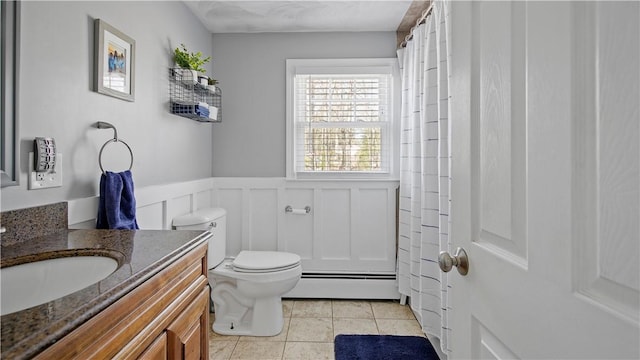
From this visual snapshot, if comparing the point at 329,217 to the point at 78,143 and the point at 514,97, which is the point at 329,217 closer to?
the point at 78,143

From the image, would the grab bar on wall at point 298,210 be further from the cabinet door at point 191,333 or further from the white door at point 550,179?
the white door at point 550,179

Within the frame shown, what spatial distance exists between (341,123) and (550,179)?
244 cm

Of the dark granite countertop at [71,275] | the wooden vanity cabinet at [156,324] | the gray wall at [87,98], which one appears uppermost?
the gray wall at [87,98]

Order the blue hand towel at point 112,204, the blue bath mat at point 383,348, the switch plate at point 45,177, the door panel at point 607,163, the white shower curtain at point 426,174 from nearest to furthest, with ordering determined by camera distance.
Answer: the door panel at point 607,163, the switch plate at point 45,177, the blue hand towel at point 112,204, the white shower curtain at point 426,174, the blue bath mat at point 383,348

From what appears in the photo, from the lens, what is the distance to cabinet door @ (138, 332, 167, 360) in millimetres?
851

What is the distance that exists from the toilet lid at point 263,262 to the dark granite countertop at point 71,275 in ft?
3.41

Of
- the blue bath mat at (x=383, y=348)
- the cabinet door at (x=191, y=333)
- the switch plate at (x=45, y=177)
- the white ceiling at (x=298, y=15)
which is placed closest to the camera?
the cabinet door at (x=191, y=333)

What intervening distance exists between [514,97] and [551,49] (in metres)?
0.11

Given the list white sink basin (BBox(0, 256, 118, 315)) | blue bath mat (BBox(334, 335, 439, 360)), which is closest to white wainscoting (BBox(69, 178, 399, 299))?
blue bath mat (BBox(334, 335, 439, 360))

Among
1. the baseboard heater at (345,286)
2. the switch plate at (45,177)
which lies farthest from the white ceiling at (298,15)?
the baseboard heater at (345,286)

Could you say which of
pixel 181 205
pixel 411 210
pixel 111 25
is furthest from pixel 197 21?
pixel 411 210

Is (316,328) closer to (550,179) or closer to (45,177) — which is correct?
(45,177)

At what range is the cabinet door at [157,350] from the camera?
0.85 meters

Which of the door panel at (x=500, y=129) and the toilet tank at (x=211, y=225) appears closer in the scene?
→ the door panel at (x=500, y=129)
